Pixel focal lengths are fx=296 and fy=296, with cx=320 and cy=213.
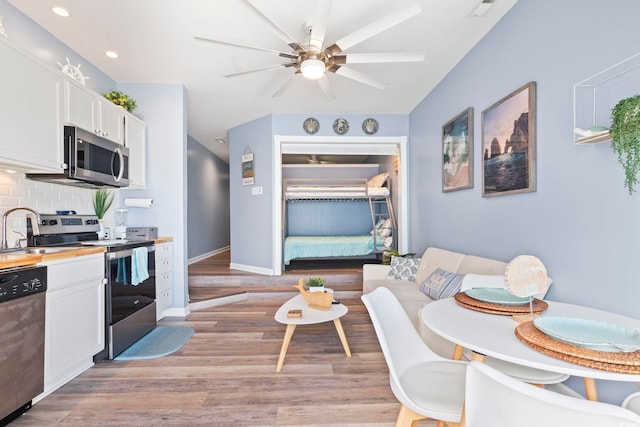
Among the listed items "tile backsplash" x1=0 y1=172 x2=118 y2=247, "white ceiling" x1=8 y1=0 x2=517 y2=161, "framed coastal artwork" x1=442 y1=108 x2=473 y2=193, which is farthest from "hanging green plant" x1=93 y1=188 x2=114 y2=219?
"framed coastal artwork" x1=442 y1=108 x2=473 y2=193

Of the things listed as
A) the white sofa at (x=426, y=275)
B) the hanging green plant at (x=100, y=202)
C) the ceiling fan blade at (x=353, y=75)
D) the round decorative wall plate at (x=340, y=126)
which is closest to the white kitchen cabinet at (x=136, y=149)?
the hanging green plant at (x=100, y=202)

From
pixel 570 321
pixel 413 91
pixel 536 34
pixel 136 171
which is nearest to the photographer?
pixel 570 321

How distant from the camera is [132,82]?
3.49 metres

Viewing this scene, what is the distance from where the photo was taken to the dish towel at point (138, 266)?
2663 millimetres

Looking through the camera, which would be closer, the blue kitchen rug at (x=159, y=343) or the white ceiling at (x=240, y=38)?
Answer: the white ceiling at (x=240, y=38)

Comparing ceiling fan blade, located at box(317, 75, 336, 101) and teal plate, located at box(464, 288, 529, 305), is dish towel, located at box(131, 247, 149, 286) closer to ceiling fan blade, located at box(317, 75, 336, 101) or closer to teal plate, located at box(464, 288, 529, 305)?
ceiling fan blade, located at box(317, 75, 336, 101)

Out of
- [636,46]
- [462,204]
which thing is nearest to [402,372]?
[636,46]

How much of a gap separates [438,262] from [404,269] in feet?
1.92

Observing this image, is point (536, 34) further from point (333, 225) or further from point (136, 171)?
point (333, 225)

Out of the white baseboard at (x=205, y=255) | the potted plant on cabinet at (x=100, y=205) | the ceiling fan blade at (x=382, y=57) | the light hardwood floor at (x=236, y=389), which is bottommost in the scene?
the light hardwood floor at (x=236, y=389)

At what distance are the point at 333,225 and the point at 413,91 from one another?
338 centimetres

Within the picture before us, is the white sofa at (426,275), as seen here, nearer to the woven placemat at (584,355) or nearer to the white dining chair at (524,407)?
the woven placemat at (584,355)

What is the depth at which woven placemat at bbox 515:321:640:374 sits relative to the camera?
84cm

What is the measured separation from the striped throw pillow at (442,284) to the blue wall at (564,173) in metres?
0.38
